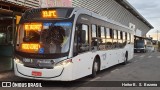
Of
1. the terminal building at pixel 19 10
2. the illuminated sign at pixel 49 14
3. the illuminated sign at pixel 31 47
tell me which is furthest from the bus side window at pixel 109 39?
the illuminated sign at pixel 31 47

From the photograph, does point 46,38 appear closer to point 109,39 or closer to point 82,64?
point 82,64

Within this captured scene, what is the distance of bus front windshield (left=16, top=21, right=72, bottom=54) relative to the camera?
9695 millimetres

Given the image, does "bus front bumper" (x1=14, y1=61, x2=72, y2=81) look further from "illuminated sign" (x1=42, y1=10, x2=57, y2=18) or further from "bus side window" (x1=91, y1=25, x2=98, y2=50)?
"bus side window" (x1=91, y1=25, x2=98, y2=50)

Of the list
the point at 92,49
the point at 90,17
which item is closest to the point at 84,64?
the point at 92,49

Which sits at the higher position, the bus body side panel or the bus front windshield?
the bus front windshield

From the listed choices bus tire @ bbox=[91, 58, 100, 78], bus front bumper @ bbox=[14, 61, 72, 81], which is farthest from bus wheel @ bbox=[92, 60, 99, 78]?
bus front bumper @ bbox=[14, 61, 72, 81]

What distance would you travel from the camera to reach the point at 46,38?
983cm

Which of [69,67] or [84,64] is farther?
[84,64]

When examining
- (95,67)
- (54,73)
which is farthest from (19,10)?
(54,73)

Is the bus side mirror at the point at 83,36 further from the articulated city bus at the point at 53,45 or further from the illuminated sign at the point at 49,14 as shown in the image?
the illuminated sign at the point at 49,14

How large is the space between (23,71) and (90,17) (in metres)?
3.64

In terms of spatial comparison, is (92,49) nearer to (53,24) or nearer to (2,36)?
(53,24)

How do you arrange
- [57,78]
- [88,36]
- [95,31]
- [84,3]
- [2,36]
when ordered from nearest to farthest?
[57,78] < [88,36] < [95,31] < [2,36] < [84,3]

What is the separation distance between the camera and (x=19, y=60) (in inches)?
395
